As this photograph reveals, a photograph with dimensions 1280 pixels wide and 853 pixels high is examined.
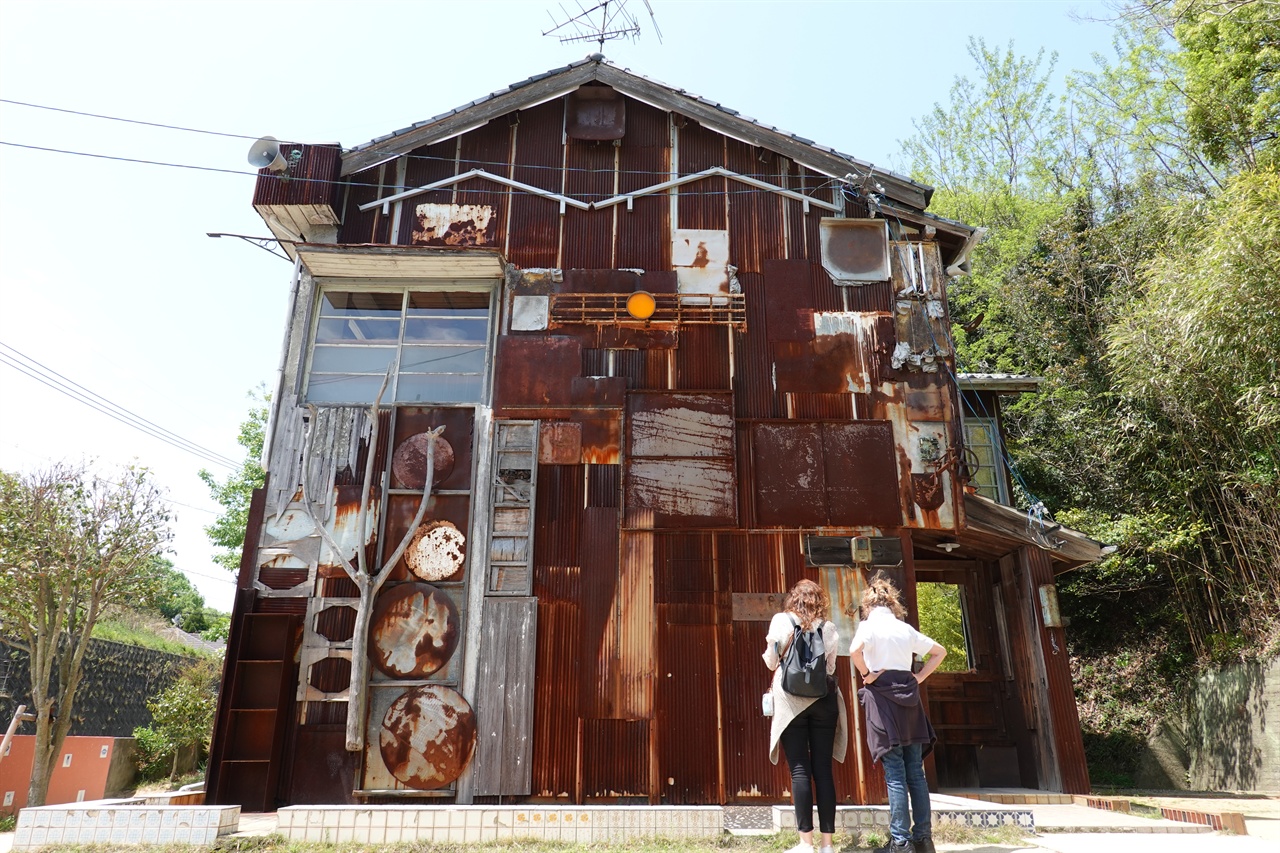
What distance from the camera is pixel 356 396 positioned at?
962cm

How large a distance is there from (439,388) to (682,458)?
10.0 ft

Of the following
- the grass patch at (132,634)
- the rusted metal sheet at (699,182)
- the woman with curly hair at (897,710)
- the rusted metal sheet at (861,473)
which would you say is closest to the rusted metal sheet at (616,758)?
the rusted metal sheet at (861,473)

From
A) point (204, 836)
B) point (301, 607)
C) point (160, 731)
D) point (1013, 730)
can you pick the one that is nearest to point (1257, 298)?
point (1013, 730)

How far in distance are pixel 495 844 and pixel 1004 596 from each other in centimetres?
846

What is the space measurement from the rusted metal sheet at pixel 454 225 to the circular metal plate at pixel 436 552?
12.0 ft

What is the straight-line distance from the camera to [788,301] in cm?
1002

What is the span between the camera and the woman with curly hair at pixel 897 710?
4.80 meters

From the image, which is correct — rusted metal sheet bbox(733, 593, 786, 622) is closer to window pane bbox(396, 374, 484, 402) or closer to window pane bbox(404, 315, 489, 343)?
window pane bbox(396, 374, 484, 402)

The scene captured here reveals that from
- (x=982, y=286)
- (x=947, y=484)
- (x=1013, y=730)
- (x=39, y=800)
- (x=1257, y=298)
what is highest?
(x=982, y=286)

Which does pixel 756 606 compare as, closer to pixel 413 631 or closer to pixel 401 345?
pixel 413 631

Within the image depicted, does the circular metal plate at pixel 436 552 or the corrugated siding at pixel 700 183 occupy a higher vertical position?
the corrugated siding at pixel 700 183

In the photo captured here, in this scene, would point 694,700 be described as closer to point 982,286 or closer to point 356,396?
point 356,396

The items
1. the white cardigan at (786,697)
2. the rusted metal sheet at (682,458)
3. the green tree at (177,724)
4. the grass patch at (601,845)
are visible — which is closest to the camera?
the white cardigan at (786,697)

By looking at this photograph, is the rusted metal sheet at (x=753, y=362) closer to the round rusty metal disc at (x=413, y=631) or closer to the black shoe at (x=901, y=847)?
the round rusty metal disc at (x=413, y=631)
